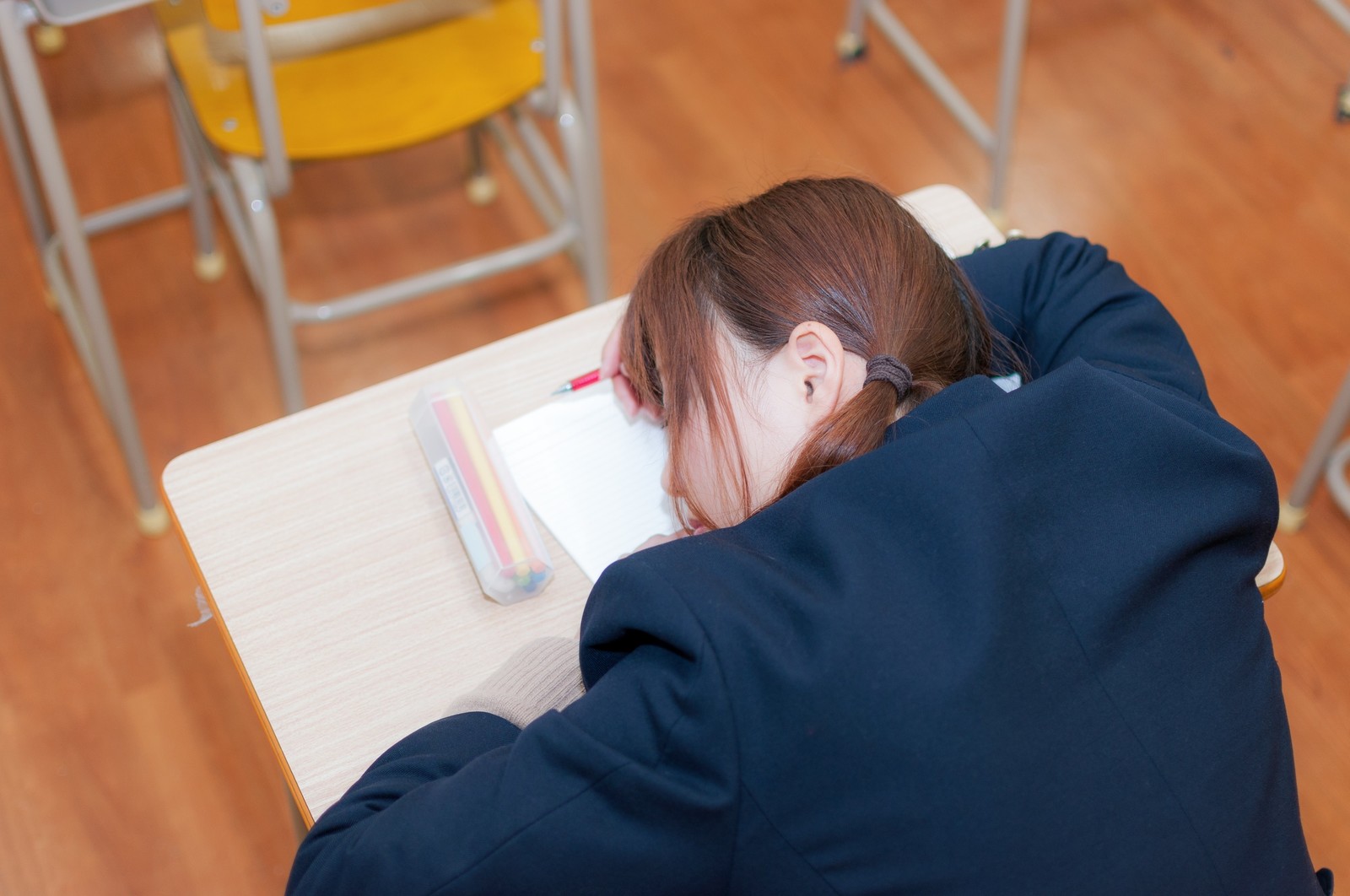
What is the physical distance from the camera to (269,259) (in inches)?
63.3

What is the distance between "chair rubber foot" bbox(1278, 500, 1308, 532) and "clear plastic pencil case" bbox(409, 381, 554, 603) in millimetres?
1300

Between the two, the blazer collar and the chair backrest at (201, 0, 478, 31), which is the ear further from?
the chair backrest at (201, 0, 478, 31)

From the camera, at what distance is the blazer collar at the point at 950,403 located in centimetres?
84

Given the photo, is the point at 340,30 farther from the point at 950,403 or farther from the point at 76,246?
the point at 950,403

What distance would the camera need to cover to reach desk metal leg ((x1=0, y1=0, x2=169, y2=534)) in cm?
137

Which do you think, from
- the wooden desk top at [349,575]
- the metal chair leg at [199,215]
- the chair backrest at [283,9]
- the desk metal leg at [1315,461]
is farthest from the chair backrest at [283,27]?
the desk metal leg at [1315,461]

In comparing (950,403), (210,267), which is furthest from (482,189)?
(950,403)

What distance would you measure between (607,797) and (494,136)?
4.99 ft

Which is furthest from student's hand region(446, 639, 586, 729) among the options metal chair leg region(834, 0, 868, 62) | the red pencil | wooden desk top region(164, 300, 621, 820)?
metal chair leg region(834, 0, 868, 62)

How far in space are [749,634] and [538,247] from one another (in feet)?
4.01

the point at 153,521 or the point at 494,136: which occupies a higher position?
the point at 494,136

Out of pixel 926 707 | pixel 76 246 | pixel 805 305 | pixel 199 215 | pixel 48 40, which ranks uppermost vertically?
pixel 48 40

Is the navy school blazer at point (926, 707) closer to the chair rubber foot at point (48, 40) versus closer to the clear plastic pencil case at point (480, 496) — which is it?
the clear plastic pencil case at point (480, 496)

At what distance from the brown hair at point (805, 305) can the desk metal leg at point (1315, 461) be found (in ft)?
3.10
